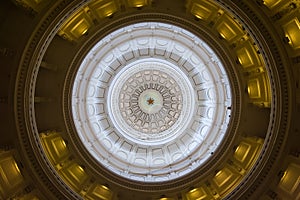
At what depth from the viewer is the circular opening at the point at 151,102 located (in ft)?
75.0

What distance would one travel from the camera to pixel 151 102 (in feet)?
101

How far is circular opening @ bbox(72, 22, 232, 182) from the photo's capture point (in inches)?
901

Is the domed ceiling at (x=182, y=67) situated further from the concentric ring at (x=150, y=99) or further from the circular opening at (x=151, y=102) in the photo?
the concentric ring at (x=150, y=99)

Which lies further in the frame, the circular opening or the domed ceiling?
the circular opening

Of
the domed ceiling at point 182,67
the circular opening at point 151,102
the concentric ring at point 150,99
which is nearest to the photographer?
the domed ceiling at point 182,67

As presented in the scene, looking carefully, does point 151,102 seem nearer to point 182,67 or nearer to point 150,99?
point 150,99

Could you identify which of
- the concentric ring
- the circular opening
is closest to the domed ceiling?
the circular opening

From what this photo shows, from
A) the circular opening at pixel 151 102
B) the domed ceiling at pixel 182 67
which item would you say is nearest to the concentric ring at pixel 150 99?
the circular opening at pixel 151 102

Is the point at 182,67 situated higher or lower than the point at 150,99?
higher

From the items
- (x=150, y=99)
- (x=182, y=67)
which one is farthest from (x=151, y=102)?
(x=182, y=67)

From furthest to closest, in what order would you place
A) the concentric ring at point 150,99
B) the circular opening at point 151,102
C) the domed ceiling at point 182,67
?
the concentric ring at point 150,99
the circular opening at point 151,102
the domed ceiling at point 182,67

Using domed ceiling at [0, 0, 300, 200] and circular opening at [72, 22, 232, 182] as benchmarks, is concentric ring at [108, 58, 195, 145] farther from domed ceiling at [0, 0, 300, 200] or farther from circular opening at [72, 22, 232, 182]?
domed ceiling at [0, 0, 300, 200]

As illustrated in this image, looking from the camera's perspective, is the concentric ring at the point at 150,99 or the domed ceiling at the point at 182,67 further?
the concentric ring at the point at 150,99

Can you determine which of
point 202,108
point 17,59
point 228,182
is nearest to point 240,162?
point 228,182
